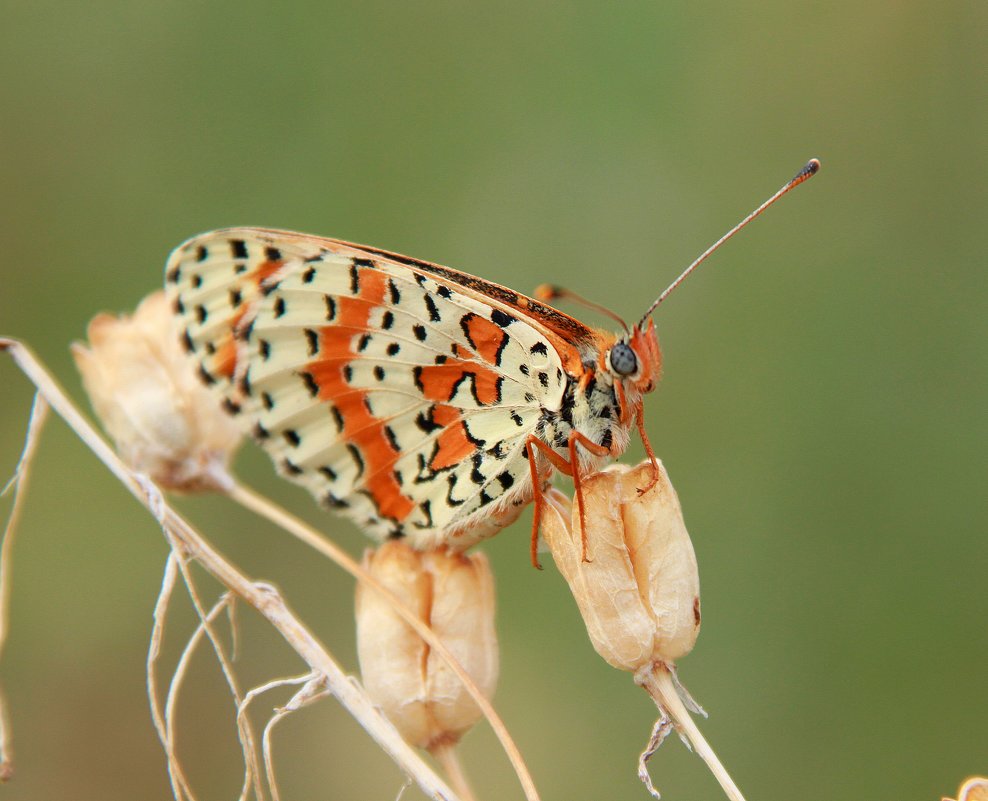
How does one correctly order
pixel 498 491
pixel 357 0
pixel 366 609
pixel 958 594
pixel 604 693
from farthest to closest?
pixel 357 0, pixel 604 693, pixel 958 594, pixel 498 491, pixel 366 609

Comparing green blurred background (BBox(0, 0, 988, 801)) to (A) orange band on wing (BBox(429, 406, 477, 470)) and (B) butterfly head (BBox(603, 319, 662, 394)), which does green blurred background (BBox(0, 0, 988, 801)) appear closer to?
(A) orange band on wing (BBox(429, 406, 477, 470))

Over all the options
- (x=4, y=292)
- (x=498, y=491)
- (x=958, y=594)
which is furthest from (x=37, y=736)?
(x=958, y=594)

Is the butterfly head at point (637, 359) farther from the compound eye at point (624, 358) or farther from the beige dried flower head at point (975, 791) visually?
the beige dried flower head at point (975, 791)

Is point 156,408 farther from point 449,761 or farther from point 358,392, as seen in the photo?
point 449,761

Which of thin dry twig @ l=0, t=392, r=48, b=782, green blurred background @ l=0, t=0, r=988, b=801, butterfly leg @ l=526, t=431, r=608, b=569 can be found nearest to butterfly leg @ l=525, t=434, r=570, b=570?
butterfly leg @ l=526, t=431, r=608, b=569

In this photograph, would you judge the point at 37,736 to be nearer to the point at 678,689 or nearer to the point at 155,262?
the point at 155,262
